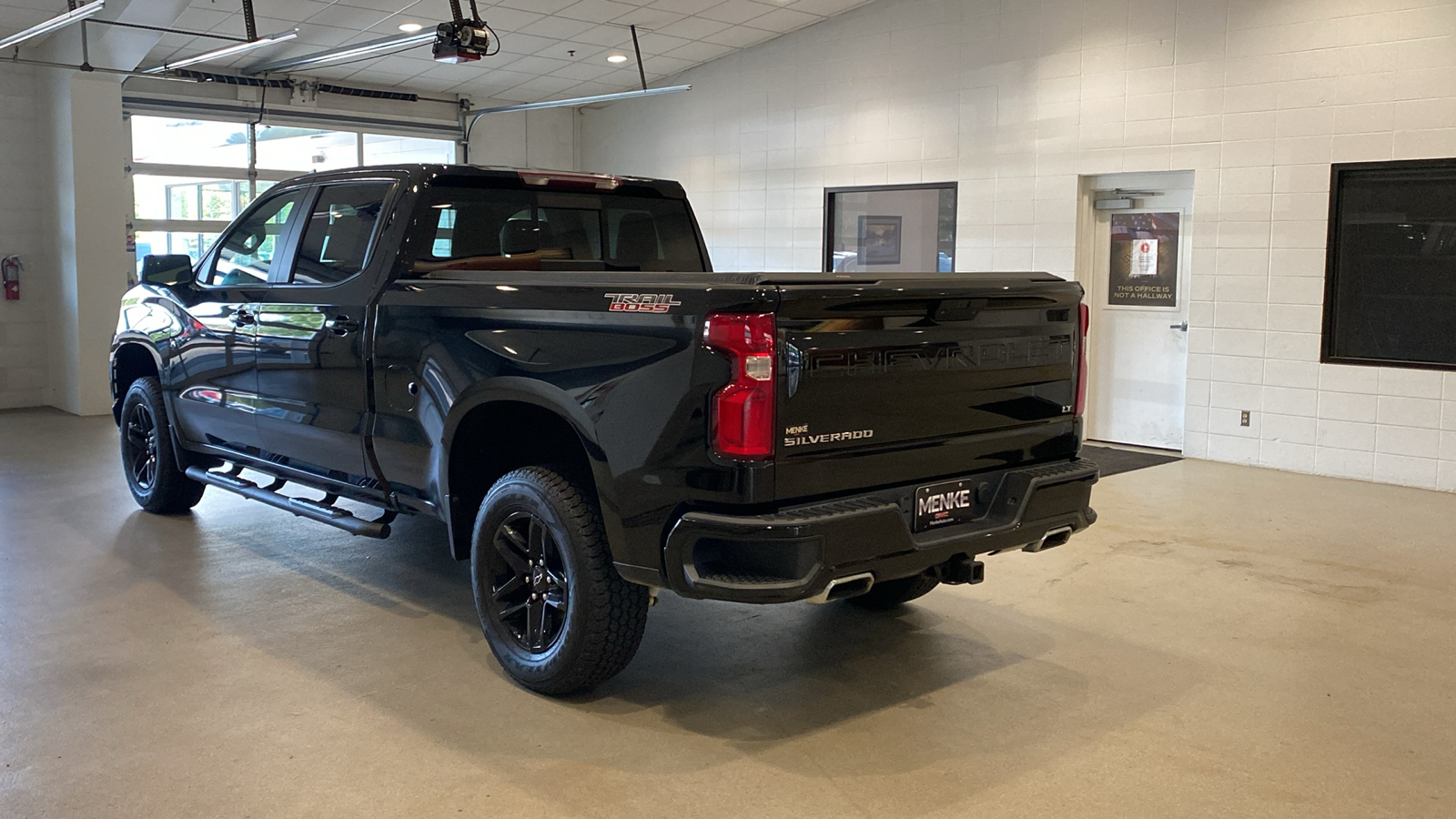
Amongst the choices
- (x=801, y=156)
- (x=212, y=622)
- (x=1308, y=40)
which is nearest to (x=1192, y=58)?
(x=1308, y=40)

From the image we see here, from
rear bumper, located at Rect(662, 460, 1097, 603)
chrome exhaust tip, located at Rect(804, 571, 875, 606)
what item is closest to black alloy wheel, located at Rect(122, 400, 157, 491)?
rear bumper, located at Rect(662, 460, 1097, 603)

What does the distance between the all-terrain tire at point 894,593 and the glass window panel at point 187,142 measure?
8447 mm

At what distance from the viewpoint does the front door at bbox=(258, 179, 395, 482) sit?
396cm

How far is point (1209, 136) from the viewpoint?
759cm

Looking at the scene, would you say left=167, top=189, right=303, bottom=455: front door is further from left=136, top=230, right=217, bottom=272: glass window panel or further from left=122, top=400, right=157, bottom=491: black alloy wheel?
left=136, top=230, right=217, bottom=272: glass window panel

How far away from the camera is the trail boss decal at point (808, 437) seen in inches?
109

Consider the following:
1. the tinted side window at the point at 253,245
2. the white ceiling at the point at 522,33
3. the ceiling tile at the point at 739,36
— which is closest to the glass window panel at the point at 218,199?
the white ceiling at the point at 522,33

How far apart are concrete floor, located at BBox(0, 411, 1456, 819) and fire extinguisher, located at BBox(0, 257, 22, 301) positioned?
16.5ft

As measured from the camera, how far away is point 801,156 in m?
10.2

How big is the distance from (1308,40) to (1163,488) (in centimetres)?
297

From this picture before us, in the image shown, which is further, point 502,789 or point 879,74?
point 879,74

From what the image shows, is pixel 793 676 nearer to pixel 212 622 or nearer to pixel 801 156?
pixel 212 622

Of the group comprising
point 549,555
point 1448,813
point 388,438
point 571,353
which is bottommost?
point 1448,813

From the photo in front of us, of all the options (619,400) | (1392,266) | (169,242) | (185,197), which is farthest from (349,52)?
(1392,266)
